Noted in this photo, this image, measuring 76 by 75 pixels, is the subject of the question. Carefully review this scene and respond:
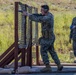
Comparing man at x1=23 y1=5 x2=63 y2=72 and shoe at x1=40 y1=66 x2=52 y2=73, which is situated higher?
man at x1=23 y1=5 x2=63 y2=72

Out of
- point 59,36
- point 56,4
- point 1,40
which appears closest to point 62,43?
point 59,36

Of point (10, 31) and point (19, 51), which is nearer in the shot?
point (19, 51)

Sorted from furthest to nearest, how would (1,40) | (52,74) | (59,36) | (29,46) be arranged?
(59,36), (1,40), (29,46), (52,74)

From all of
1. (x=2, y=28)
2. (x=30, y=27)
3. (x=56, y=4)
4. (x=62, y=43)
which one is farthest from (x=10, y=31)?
(x=56, y=4)

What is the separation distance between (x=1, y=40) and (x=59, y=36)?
10.5 feet

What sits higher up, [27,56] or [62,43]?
[27,56]

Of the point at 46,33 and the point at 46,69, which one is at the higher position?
the point at 46,33

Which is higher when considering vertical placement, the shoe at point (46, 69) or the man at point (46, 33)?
the man at point (46, 33)

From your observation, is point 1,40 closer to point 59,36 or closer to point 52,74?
point 59,36

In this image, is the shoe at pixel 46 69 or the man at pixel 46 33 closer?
the man at pixel 46 33

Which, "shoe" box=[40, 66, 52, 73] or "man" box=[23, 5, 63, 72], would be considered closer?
"man" box=[23, 5, 63, 72]

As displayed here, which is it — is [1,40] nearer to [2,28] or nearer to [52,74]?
[2,28]

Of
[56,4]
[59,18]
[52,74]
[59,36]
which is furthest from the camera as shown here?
[56,4]

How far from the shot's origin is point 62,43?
843 inches
